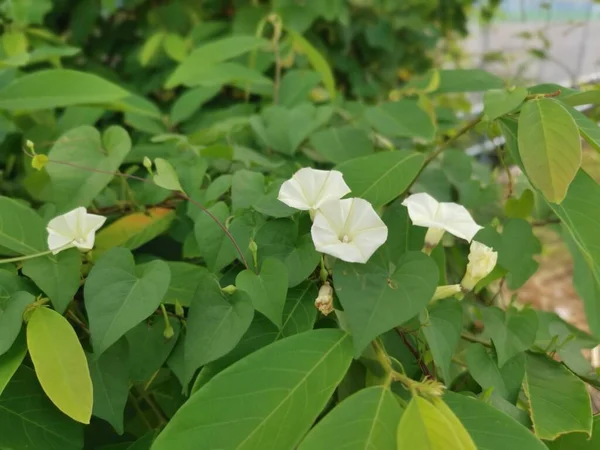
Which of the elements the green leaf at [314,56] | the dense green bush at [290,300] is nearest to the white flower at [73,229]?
the dense green bush at [290,300]

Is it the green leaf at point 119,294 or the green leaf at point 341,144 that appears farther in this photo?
the green leaf at point 341,144

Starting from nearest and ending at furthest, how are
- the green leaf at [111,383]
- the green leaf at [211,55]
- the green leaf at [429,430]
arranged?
the green leaf at [429,430]
the green leaf at [111,383]
the green leaf at [211,55]

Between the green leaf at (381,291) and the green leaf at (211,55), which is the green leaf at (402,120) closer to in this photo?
the green leaf at (211,55)

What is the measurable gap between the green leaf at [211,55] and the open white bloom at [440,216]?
504 millimetres

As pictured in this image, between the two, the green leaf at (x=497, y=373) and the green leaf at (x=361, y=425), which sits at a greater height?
the green leaf at (x=361, y=425)

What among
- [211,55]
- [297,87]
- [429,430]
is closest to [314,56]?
[297,87]

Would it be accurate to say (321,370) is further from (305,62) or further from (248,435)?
(305,62)

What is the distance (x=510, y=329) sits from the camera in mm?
540

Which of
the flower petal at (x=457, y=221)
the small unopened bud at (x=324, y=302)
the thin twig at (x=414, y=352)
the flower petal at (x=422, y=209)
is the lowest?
the thin twig at (x=414, y=352)

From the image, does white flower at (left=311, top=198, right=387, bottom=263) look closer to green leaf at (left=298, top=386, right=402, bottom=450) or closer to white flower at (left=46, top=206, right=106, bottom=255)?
green leaf at (left=298, top=386, right=402, bottom=450)

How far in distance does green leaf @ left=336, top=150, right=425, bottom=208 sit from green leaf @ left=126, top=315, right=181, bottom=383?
0.22 m

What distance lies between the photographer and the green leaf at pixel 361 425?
1.25 ft

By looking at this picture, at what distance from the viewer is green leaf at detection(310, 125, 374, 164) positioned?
30.0 inches

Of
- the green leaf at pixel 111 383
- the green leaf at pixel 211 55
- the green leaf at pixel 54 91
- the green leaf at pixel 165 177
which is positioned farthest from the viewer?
the green leaf at pixel 211 55
